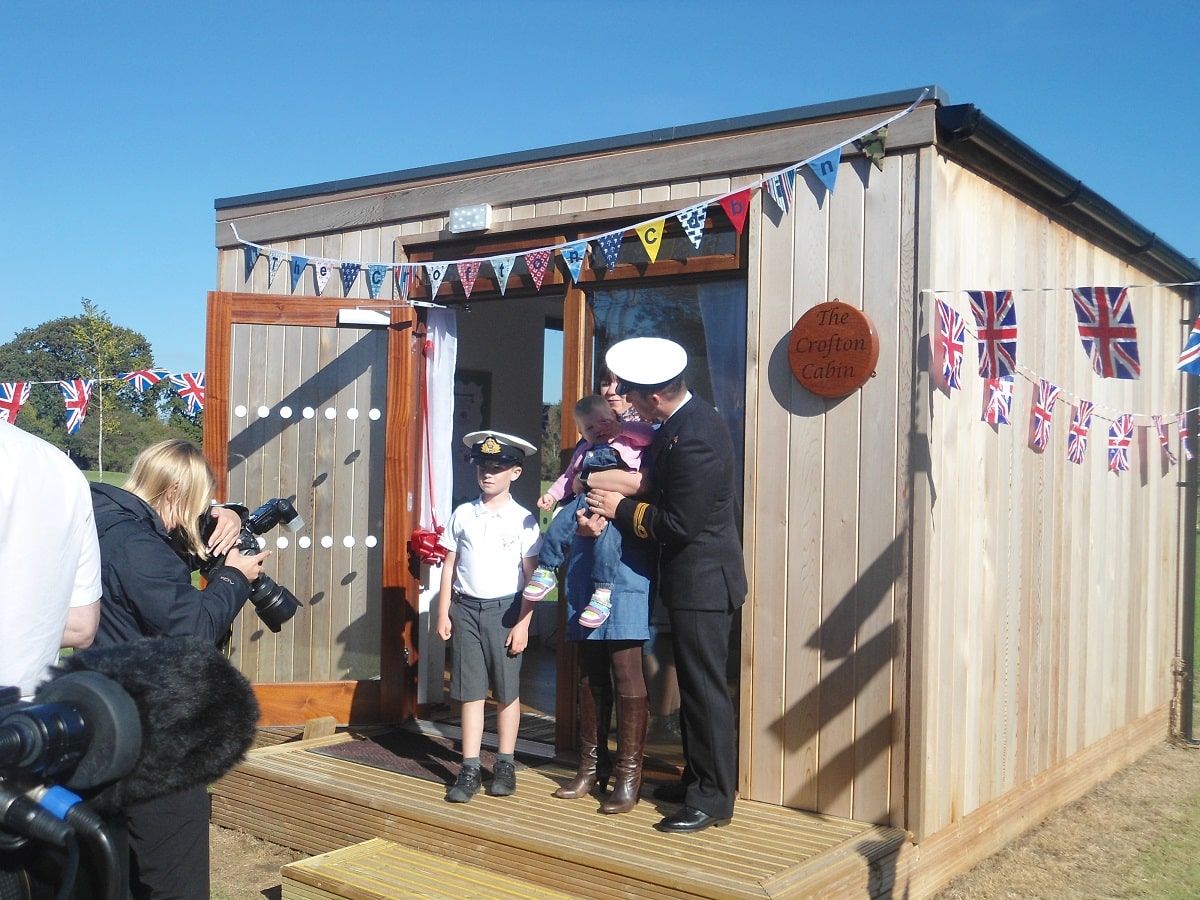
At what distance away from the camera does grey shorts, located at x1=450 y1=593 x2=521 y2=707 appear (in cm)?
464

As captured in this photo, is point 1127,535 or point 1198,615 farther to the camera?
point 1198,615

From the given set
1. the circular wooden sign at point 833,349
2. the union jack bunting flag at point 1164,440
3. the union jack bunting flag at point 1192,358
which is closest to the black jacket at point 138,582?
the circular wooden sign at point 833,349

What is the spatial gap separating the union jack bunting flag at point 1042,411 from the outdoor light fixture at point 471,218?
271cm

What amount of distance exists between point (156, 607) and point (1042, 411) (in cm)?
407

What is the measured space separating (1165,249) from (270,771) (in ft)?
18.6

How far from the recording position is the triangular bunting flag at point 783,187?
4.61m

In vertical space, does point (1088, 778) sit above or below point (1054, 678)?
below

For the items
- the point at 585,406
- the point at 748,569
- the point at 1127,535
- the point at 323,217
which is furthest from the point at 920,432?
the point at 323,217

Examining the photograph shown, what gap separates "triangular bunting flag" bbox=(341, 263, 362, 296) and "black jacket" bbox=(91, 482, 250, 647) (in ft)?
10.7

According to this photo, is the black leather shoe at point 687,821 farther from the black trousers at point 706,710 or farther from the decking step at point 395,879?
the decking step at point 395,879

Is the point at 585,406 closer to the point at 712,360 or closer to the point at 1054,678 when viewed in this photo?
the point at 712,360

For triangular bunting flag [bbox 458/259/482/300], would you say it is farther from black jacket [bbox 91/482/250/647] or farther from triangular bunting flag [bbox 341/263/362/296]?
black jacket [bbox 91/482/250/647]

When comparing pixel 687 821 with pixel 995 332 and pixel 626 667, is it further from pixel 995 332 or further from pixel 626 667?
pixel 995 332

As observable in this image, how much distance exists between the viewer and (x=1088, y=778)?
5.91 metres
